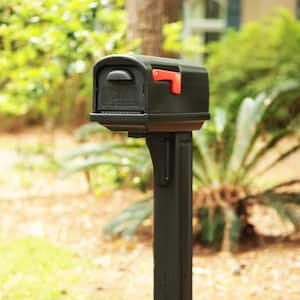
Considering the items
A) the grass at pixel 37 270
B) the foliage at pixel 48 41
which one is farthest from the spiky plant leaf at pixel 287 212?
the foliage at pixel 48 41

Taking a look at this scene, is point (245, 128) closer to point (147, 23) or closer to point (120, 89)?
point (147, 23)

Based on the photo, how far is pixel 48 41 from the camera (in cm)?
570

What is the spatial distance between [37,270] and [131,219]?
2.91 ft

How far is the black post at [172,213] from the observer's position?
288 cm

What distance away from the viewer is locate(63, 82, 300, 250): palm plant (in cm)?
492

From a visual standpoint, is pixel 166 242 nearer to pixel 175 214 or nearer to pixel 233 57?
pixel 175 214

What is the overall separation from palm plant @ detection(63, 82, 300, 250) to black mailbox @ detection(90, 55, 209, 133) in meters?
2.19

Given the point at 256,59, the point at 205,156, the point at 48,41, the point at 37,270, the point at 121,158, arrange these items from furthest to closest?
the point at 256,59
the point at 121,158
the point at 48,41
the point at 205,156
the point at 37,270

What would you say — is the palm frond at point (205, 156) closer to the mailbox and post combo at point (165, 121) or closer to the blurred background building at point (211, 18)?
the mailbox and post combo at point (165, 121)

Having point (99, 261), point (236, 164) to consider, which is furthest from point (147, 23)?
point (99, 261)

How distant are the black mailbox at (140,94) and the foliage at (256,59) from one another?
22.9 ft

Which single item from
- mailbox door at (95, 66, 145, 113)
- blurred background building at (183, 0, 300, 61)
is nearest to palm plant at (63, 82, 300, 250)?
mailbox door at (95, 66, 145, 113)

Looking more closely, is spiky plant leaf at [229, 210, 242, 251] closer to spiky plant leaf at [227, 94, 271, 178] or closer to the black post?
spiky plant leaf at [227, 94, 271, 178]

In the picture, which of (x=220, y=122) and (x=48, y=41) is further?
(x=48, y=41)
